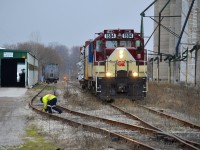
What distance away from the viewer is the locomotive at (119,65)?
20.2 m

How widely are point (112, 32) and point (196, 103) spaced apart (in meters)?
5.52

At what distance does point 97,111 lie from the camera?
1728 cm

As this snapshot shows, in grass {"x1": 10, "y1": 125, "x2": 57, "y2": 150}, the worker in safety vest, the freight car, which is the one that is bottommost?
grass {"x1": 10, "y1": 125, "x2": 57, "y2": 150}

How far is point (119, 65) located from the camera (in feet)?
66.3

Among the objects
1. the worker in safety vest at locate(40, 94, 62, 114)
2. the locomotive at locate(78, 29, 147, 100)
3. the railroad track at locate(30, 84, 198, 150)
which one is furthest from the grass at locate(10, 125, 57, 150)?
the locomotive at locate(78, 29, 147, 100)

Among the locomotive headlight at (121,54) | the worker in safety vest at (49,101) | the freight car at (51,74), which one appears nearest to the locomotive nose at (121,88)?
the locomotive headlight at (121,54)

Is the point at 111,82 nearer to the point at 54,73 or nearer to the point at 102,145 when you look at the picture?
the point at 102,145

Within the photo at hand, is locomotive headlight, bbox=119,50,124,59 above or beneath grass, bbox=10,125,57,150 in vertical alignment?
above

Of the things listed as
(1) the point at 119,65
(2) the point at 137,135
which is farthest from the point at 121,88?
(2) the point at 137,135

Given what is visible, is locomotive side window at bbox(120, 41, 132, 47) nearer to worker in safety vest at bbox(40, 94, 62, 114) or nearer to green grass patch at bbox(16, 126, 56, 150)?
worker in safety vest at bbox(40, 94, 62, 114)

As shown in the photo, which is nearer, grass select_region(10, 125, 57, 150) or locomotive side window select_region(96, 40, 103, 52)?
grass select_region(10, 125, 57, 150)

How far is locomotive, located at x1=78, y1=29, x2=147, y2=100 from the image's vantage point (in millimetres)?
20156

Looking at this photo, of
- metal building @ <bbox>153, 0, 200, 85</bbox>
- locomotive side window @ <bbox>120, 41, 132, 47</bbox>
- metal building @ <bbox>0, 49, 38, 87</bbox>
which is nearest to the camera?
locomotive side window @ <bbox>120, 41, 132, 47</bbox>

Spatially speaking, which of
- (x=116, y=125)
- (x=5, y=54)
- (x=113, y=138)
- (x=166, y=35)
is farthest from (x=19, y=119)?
(x=166, y=35)
